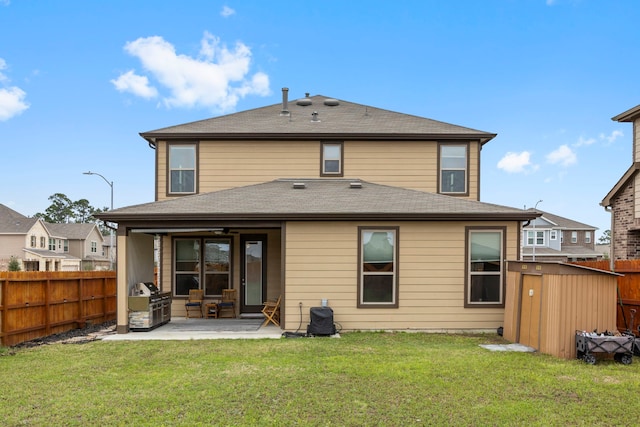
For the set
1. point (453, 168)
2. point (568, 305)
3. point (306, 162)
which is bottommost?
point (568, 305)

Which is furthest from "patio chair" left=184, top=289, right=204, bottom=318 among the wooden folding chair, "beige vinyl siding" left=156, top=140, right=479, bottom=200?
"beige vinyl siding" left=156, top=140, right=479, bottom=200

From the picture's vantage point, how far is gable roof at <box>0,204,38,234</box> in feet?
125

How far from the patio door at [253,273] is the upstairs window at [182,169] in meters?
2.24

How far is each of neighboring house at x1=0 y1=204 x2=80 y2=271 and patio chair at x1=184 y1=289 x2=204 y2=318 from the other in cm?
3082

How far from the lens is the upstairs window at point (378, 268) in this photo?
1031 centimetres

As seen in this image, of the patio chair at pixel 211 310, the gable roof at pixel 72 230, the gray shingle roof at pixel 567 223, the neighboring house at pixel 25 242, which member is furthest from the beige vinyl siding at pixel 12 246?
the gray shingle roof at pixel 567 223

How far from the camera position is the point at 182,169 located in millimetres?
13234

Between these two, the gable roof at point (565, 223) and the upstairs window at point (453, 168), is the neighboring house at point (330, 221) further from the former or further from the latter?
the gable roof at point (565, 223)

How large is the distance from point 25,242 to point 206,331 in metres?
35.7

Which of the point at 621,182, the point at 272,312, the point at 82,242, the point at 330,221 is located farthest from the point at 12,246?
the point at 621,182

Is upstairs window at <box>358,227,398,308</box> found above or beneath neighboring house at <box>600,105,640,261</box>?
beneath

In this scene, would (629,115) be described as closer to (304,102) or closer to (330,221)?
(330,221)

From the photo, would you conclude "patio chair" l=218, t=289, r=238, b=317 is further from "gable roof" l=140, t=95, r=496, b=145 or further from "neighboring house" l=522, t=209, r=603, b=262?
"neighboring house" l=522, t=209, r=603, b=262

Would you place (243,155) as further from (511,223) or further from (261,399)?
(261,399)
